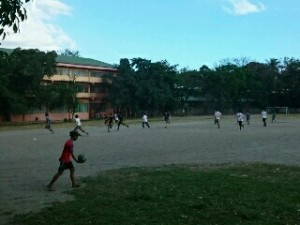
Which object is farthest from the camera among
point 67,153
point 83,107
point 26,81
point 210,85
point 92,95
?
point 210,85

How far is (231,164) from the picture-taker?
1316 centimetres

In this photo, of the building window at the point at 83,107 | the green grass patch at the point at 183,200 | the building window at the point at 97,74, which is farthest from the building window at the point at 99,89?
the green grass patch at the point at 183,200

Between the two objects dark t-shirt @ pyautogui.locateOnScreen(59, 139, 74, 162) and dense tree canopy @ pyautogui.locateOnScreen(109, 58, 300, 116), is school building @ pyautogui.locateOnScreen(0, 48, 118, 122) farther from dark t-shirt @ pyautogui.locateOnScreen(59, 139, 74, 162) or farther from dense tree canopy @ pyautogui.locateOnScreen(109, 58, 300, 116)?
dark t-shirt @ pyautogui.locateOnScreen(59, 139, 74, 162)

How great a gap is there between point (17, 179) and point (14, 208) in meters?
3.57

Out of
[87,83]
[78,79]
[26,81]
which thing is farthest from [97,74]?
[26,81]

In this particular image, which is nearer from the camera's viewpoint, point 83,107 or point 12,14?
point 12,14

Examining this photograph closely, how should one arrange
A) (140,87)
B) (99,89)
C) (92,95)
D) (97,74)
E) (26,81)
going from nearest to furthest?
(26,81)
(140,87)
(92,95)
(99,89)
(97,74)

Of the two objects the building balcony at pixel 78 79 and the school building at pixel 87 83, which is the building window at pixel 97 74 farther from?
the building balcony at pixel 78 79

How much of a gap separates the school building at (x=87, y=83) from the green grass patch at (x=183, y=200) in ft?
191

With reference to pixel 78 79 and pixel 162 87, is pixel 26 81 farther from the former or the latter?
pixel 162 87

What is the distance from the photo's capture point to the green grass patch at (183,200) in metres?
6.78

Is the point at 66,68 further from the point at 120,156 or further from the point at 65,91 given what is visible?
the point at 120,156

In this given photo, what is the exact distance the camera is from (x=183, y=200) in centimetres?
794

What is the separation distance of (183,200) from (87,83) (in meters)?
66.2
